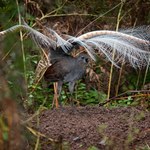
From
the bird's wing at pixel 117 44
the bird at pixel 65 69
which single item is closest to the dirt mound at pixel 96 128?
the bird at pixel 65 69

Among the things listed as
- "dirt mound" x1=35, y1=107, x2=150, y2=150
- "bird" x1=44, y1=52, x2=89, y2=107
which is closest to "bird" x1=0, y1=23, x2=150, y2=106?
"bird" x1=44, y1=52, x2=89, y2=107

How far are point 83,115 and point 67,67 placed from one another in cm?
43

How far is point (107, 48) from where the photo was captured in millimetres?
5465

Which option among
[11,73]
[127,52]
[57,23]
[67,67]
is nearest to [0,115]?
[11,73]

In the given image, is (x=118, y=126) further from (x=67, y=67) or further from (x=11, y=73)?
(x=11, y=73)

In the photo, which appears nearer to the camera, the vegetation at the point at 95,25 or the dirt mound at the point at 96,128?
the dirt mound at the point at 96,128

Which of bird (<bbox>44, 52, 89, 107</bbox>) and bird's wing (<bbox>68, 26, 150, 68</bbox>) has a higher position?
bird's wing (<bbox>68, 26, 150, 68</bbox>)

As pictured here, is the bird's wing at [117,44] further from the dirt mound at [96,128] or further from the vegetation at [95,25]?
the vegetation at [95,25]

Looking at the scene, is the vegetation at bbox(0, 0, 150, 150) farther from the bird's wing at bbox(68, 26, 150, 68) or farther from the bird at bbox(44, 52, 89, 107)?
the bird at bbox(44, 52, 89, 107)

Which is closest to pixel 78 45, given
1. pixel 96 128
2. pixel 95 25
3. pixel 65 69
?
pixel 65 69

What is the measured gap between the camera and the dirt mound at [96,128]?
4.23 metres

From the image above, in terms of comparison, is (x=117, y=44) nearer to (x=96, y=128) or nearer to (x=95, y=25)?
(x=96, y=128)

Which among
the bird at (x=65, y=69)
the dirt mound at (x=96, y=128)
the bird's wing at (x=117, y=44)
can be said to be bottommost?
the dirt mound at (x=96, y=128)

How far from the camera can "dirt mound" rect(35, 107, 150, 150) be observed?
4230 mm
